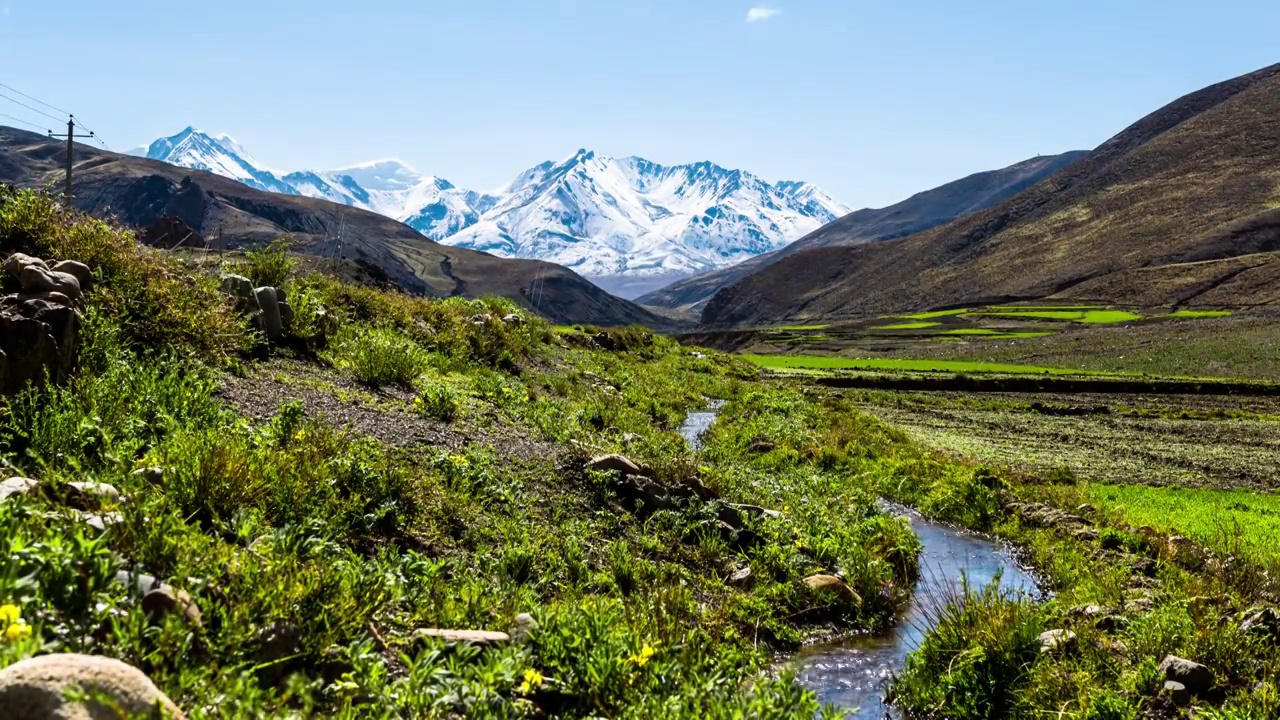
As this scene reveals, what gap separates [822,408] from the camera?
34906mm

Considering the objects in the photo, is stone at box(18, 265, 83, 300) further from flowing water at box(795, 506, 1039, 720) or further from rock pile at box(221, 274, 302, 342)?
flowing water at box(795, 506, 1039, 720)

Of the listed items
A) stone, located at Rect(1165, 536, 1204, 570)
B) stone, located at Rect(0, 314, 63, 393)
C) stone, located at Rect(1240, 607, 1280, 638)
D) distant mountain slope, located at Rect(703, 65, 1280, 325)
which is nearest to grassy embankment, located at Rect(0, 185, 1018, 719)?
stone, located at Rect(0, 314, 63, 393)

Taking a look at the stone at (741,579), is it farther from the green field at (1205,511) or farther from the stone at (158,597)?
the green field at (1205,511)

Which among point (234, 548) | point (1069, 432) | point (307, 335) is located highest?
point (307, 335)

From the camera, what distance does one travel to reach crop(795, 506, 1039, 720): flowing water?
9.33 metres

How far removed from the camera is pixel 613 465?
14.3 metres

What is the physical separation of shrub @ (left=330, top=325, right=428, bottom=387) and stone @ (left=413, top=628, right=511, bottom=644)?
11.1m

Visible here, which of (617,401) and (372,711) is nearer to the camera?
(372,711)

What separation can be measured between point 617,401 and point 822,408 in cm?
1154

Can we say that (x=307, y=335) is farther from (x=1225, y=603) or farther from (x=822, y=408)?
(x=822, y=408)

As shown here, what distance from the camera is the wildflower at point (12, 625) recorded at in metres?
4.41

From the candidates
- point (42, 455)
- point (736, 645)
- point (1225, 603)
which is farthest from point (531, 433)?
point (1225, 603)

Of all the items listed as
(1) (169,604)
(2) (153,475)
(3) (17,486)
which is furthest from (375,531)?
(1) (169,604)

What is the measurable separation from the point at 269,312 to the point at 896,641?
14047 mm
